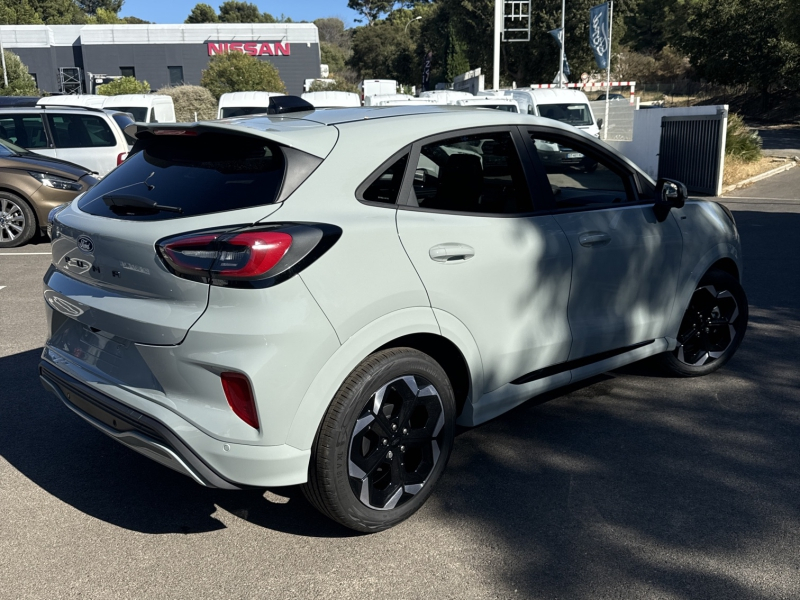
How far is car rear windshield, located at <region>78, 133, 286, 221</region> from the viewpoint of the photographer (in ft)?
10.2

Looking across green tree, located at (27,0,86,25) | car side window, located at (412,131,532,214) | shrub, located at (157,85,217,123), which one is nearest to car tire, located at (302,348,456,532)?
car side window, located at (412,131,532,214)

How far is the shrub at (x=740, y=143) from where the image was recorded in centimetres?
1794

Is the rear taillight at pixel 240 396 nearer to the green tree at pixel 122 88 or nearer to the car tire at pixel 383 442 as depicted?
the car tire at pixel 383 442

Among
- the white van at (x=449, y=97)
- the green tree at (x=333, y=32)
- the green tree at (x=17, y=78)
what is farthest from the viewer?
the green tree at (x=333, y=32)

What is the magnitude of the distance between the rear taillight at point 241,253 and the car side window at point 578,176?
5.40 feet

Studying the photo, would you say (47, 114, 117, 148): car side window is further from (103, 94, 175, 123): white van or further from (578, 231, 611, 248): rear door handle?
(578, 231, 611, 248): rear door handle

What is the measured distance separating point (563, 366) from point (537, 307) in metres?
0.46

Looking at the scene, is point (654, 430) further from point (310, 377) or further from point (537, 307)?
point (310, 377)

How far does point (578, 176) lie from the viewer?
4332 mm

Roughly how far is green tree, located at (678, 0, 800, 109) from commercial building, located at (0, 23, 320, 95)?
84.5 feet

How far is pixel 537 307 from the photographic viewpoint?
153 inches

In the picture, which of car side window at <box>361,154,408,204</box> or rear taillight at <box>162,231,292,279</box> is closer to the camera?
rear taillight at <box>162,231,292,279</box>

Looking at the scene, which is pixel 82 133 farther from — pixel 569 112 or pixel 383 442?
pixel 569 112

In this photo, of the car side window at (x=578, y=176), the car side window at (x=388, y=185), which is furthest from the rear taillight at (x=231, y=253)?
the car side window at (x=578, y=176)
